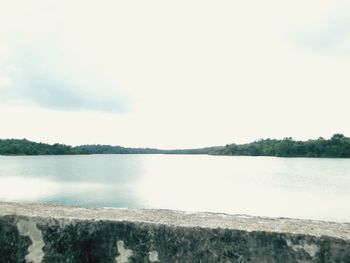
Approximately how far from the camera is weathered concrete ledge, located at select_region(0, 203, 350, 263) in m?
1.81

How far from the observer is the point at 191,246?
1.88 m

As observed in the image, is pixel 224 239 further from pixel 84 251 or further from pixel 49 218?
pixel 49 218

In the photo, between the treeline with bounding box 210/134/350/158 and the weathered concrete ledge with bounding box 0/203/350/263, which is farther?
the treeline with bounding box 210/134/350/158

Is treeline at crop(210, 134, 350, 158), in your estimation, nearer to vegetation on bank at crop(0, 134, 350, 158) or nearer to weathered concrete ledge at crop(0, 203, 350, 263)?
vegetation on bank at crop(0, 134, 350, 158)

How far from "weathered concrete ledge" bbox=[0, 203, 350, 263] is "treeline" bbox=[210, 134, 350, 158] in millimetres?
134757

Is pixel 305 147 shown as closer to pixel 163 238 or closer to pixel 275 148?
pixel 275 148

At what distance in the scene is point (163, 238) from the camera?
1.90 meters

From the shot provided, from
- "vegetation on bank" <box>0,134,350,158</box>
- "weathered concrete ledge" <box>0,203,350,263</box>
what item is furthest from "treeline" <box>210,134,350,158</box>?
"weathered concrete ledge" <box>0,203,350,263</box>

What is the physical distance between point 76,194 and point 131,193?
5.42 metres

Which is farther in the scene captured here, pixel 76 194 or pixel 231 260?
pixel 76 194

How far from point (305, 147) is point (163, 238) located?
A: 144768 mm

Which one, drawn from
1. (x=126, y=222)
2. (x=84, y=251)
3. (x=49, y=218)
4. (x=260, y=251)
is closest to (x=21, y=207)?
(x=49, y=218)

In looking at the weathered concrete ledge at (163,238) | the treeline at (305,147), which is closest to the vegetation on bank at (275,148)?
the treeline at (305,147)

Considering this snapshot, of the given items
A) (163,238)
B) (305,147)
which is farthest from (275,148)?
(163,238)
